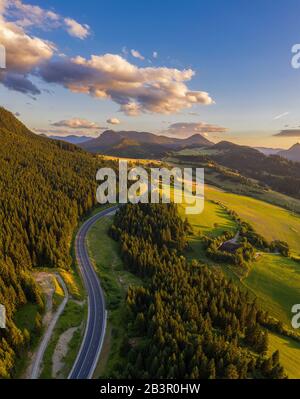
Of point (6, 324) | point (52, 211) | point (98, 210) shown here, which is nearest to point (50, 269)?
point (6, 324)

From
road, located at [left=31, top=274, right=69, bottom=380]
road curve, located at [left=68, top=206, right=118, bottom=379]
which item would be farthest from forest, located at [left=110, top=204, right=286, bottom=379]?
road, located at [left=31, top=274, right=69, bottom=380]

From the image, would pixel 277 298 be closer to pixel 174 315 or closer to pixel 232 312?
pixel 232 312

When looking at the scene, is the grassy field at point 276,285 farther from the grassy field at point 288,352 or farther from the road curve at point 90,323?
the road curve at point 90,323

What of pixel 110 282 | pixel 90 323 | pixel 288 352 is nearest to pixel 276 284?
pixel 288 352

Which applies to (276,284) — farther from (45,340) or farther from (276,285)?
(45,340)
